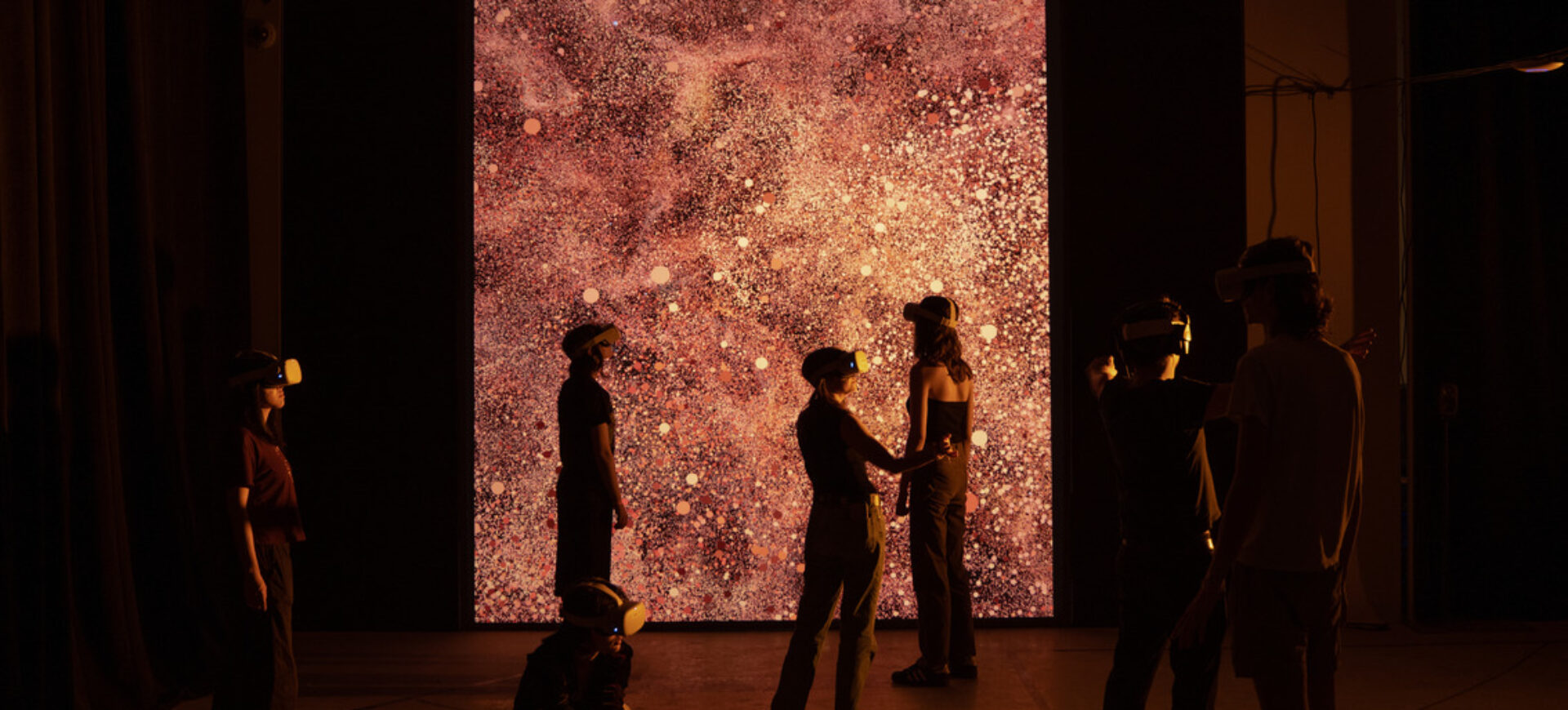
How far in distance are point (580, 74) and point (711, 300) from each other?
116 centimetres

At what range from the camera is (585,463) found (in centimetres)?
445
